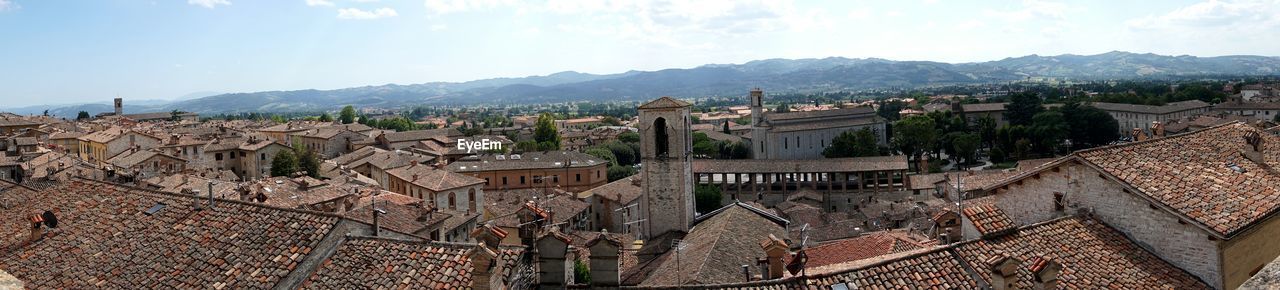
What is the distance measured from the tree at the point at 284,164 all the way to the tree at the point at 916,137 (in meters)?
51.5

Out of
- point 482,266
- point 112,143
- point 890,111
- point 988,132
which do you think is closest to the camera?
point 482,266

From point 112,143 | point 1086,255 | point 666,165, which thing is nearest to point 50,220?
point 1086,255

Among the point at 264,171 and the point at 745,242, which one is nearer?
the point at 745,242

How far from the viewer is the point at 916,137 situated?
80.6 metres

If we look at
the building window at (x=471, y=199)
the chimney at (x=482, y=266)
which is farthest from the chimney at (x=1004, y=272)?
the building window at (x=471, y=199)

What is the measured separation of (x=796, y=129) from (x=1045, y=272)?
85.3 m

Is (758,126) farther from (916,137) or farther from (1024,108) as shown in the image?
(1024,108)

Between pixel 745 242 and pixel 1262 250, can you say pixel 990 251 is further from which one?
pixel 745 242

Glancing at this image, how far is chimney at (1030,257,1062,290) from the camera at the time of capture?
10203 millimetres

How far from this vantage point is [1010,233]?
498 inches

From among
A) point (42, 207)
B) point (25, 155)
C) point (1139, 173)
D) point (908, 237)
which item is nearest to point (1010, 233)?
point (1139, 173)

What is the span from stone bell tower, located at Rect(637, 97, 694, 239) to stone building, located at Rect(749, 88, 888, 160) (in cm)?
5058

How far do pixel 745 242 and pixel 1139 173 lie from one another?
1149 cm

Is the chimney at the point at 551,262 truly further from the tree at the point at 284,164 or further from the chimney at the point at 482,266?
the tree at the point at 284,164
